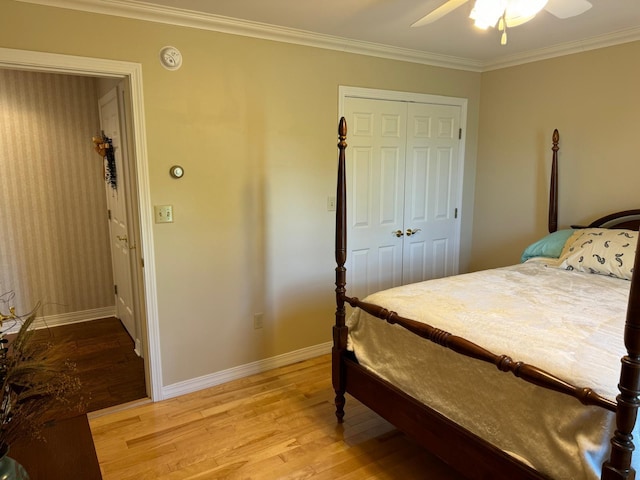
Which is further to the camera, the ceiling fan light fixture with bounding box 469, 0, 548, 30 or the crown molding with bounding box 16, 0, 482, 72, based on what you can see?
the crown molding with bounding box 16, 0, 482, 72

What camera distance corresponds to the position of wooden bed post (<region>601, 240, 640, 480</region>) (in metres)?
1.22

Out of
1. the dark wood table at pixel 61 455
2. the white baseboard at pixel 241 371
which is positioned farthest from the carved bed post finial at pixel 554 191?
the dark wood table at pixel 61 455

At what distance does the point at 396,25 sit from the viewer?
113 inches

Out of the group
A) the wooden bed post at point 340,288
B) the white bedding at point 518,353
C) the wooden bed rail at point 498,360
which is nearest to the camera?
the wooden bed rail at point 498,360

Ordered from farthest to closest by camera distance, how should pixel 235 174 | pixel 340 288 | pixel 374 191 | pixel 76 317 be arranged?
pixel 76 317, pixel 374 191, pixel 235 174, pixel 340 288

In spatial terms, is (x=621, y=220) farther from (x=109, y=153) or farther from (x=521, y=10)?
(x=109, y=153)

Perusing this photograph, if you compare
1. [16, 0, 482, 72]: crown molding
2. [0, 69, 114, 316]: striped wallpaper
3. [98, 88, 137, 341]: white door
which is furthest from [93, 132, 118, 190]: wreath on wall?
[16, 0, 482, 72]: crown molding

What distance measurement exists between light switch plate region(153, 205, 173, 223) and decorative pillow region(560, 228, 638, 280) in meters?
2.61

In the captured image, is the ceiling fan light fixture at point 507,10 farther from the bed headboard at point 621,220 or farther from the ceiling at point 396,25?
the bed headboard at point 621,220

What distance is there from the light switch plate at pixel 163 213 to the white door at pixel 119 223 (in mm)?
539

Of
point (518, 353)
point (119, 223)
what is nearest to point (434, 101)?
point (518, 353)

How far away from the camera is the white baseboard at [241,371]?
301cm

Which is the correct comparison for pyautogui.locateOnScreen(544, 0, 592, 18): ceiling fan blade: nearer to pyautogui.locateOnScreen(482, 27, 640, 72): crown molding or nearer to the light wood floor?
pyautogui.locateOnScreen(482, 27, 640, 72): crown molding

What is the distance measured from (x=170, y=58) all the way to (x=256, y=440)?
2301 mm
